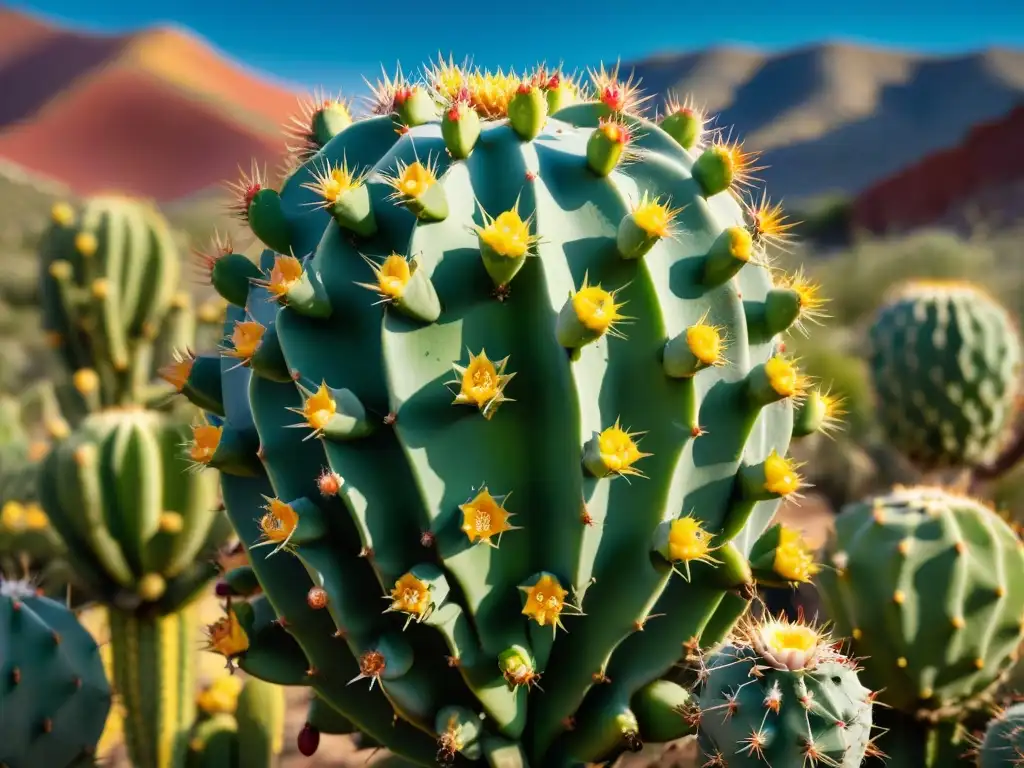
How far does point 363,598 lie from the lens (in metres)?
1.47

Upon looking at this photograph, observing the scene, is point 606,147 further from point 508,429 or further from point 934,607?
point 934,607

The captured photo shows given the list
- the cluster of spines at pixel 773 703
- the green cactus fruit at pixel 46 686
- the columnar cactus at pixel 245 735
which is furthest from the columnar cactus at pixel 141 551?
the cluster of spines at pixel 773 703

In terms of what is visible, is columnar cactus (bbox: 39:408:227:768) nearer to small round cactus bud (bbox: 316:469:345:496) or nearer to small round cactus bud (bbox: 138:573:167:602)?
small round cactus bud (bbox: 138:573:167:602)

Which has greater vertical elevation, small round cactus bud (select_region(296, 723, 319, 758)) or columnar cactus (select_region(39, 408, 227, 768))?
columnar cactus (select_region(39, 408, 227, 768))

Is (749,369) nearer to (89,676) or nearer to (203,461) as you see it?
(203,461)

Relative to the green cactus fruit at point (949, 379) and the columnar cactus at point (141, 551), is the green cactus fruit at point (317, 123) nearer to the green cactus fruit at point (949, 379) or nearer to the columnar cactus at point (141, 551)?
the columnar cactus at point (141, 551)

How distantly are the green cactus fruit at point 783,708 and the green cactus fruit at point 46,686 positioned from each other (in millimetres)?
1285

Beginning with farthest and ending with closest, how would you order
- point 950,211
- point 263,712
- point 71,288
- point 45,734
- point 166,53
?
point 166,53 → point 950,211 → point 71,288 → point 263,712 → point 45,734

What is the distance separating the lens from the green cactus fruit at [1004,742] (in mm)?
1634

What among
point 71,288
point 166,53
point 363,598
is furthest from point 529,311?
point 166,53

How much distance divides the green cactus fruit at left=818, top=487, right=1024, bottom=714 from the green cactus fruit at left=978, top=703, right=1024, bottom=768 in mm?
246

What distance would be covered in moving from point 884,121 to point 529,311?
57.7 metres

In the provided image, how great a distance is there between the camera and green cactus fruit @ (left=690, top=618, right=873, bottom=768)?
1326 millimetres

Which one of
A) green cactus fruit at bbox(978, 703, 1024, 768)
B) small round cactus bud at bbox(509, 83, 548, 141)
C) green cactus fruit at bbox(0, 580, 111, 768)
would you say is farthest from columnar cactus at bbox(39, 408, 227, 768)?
green cactus fruit at bbox(978, 703, 1024, 768)
